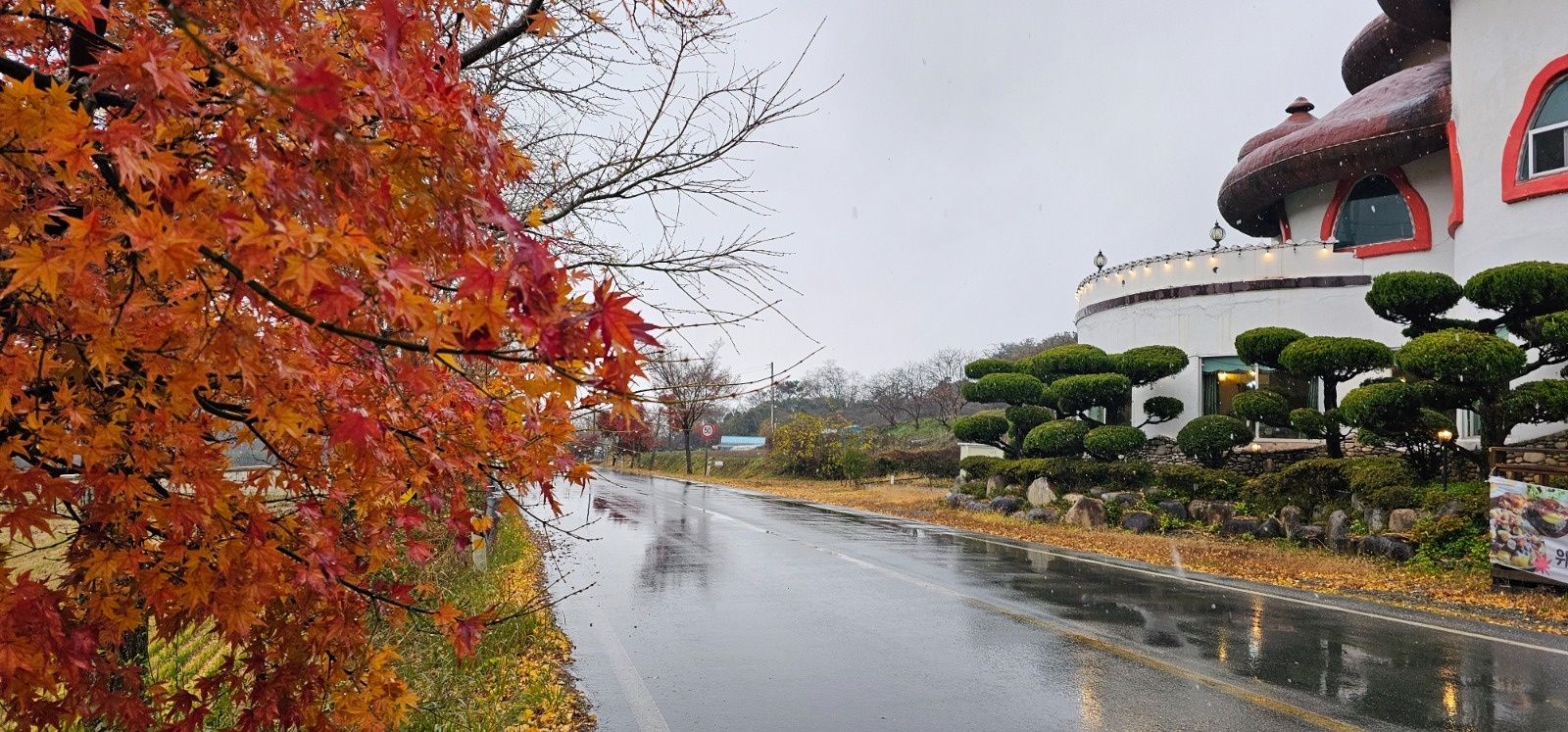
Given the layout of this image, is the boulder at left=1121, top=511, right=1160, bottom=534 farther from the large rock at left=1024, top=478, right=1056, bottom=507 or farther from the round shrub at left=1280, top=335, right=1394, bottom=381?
the round shrub at left=1280, top=335, right=1394, bottom=381

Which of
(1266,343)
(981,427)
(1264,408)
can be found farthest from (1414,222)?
(981,427)

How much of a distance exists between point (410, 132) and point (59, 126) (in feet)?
2.47

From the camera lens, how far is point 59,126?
1705mm

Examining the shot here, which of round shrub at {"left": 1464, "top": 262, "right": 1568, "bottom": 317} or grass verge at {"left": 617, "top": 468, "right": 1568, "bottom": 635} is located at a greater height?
round shrub at {"left": 1464, "top": 262, "right": 1568, "bottom": 317}

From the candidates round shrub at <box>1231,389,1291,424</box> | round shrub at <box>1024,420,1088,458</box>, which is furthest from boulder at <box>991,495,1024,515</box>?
round shrub at <box>1231,389,1291,424</box>

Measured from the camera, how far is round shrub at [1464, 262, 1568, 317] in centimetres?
1227

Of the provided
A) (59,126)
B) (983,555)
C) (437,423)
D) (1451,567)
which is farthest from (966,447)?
(59,126)

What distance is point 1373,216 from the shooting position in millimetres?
20281

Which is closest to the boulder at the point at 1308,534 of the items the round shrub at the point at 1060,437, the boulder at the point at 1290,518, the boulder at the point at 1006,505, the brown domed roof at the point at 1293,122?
the boulder at the point at 1290,518

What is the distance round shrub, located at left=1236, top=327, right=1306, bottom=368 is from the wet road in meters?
6.84

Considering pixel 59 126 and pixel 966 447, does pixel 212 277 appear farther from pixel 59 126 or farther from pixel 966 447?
pixel 966 447

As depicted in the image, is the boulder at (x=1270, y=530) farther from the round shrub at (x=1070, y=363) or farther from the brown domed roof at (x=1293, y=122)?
the brown domed roof at (x=1293, y=122)

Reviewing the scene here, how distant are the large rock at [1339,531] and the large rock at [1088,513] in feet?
14.3

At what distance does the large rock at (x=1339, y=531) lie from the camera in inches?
514
